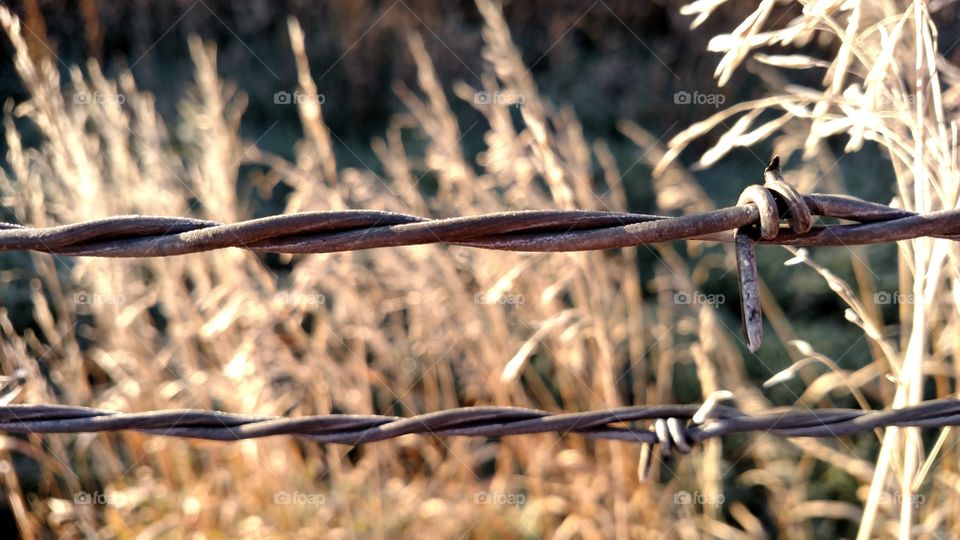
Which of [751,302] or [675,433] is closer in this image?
[751,302]

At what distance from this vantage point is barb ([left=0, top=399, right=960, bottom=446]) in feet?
2.25

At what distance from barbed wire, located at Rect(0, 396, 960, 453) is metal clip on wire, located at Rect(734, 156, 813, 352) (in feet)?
0.50

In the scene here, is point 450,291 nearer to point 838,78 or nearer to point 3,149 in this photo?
point 838,78

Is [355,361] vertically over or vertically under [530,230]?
under

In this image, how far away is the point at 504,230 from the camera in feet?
1.99

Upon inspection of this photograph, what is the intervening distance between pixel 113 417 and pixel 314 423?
150 mm

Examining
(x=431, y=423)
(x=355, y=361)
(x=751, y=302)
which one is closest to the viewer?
(x=751, y=302)

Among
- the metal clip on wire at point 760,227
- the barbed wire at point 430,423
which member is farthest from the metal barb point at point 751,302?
the barbed wire at point 430,423

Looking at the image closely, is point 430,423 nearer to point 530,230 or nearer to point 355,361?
point 530,230

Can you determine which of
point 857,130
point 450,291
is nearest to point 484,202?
point 450,291

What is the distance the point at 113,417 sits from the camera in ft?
2.25

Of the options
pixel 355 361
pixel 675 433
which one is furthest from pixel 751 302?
pixel 355 361

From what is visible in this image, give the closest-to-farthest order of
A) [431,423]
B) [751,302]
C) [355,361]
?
[751,302], [431,423], [355,361]

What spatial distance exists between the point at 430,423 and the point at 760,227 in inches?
10.9
